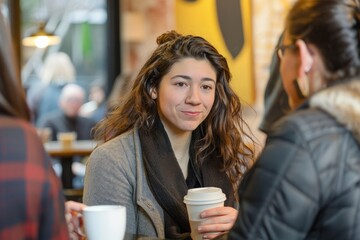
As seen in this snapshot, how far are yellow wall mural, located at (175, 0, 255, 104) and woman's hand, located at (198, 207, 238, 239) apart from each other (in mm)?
3521

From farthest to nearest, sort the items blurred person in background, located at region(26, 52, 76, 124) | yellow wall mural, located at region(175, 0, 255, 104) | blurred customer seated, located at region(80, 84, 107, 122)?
blurred customer seated, located at region(80, 84, 107, 122)
blurred person in background, located at region(26, 52, 76, 124)
yellow wall mural, located at region(175, 0, 255, 104)

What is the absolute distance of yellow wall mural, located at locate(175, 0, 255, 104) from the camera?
219 inches

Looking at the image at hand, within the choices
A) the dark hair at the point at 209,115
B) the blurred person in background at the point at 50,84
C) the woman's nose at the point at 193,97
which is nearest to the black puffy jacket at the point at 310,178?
the woman's nose at the point at 193,97

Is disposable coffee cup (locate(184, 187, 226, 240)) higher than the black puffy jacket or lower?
lower

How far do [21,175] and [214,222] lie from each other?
786 mm

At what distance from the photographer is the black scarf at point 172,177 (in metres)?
2.30

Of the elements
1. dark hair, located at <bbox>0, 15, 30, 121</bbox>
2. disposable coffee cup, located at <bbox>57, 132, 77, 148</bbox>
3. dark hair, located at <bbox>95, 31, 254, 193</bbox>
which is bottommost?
disposable coffee cup, located at <bbox>57, 132, 77, 148</bbox>

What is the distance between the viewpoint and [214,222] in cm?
198

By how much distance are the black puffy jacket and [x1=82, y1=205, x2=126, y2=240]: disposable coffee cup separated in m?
0.39

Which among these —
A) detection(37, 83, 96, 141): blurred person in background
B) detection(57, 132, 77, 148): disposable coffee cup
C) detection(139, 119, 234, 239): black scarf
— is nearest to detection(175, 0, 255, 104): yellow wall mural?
detection(57, 132, 77, 148): disposable coffee cup

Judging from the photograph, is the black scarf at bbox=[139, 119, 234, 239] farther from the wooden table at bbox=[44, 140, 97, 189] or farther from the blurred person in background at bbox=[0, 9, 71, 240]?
the wooden table at bbox=[44, 140, 97, 189]

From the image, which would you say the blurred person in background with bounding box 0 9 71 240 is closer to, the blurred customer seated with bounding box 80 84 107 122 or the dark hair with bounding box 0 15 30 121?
the dark hair with bounding box 0 15 30 121

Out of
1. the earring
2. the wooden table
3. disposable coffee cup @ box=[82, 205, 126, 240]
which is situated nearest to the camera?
the earring

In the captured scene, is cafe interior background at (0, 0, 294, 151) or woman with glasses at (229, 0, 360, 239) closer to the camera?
woman with glasses at (229, 0, 360, 239)
